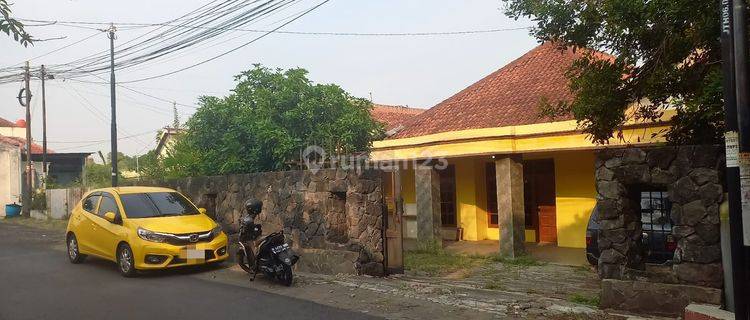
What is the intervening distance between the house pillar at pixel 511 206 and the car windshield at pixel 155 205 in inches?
255

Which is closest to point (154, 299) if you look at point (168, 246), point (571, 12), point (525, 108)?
point (168, 246)

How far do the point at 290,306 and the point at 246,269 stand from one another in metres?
2.32

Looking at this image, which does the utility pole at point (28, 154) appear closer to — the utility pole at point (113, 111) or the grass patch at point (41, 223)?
the grass patch at point (41, 223)

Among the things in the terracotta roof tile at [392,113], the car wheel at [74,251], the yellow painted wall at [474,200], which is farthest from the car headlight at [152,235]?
the terracotta roof tile at [392,113]

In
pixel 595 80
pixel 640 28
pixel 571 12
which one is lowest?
pixel 595 80

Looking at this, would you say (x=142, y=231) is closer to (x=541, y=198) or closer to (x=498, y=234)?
(x=498, y=234)

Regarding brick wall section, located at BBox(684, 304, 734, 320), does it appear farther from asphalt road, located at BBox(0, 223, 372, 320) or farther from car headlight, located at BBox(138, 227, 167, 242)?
car headlight, located at BBox(138, 227, 167, 242)

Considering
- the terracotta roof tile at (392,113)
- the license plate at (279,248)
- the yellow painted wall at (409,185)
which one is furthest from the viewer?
the terracotta roof tile at (392,113)

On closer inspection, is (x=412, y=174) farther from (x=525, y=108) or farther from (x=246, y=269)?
(x=246, y=269)

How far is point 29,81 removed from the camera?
2588cm

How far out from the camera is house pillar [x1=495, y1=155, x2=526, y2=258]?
473 inches

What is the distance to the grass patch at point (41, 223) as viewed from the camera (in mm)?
21062

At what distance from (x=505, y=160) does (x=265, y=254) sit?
6008 mm

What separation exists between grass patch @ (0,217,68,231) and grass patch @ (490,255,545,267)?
642 inches
